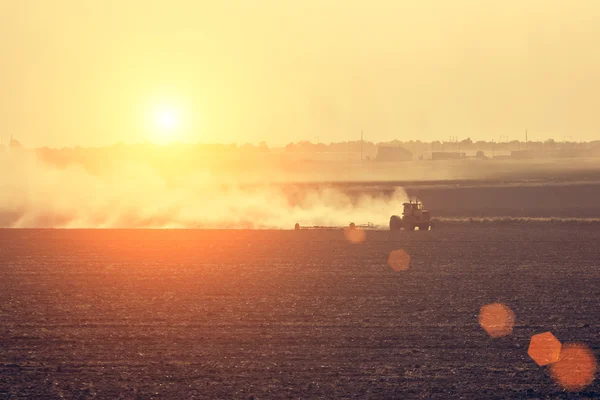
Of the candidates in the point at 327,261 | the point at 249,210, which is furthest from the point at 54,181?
the point at 327,261

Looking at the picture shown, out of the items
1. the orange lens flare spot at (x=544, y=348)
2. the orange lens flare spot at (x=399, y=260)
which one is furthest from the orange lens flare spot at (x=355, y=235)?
the orange lens flare spot at (x=544, y=348)

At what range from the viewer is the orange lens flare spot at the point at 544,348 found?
65.8 ft

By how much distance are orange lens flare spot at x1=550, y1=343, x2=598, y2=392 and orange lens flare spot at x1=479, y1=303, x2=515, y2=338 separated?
208 cm

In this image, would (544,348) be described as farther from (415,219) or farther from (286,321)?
(415,219)

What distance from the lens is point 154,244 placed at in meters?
50.6

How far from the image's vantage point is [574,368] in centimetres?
1934

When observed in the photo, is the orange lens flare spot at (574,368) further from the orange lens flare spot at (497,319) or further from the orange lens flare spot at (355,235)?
the orange lens flare spot at (355,235)

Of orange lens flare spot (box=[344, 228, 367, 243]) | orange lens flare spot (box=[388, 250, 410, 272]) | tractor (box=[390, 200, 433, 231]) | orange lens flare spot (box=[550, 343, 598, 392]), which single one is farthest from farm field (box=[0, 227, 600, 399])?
tractor (box=[390, 200, 433, 231])

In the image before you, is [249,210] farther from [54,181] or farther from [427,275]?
[427,275]

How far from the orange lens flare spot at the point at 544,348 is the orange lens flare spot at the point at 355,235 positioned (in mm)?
29903

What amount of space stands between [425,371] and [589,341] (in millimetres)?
5114

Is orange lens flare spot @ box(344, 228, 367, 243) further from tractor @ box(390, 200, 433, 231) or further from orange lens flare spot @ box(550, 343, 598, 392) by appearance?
orange lens flare spot @ box(550, 343, 598, 392)

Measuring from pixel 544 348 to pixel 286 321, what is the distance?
6.93 metres

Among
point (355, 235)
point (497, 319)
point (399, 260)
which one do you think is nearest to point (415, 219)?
point (355, 235)
